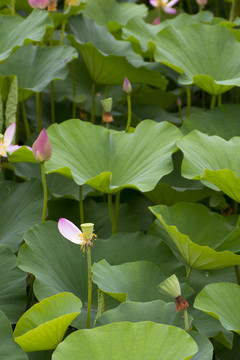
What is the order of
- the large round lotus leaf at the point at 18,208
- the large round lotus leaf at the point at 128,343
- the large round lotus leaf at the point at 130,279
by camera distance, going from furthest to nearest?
the large round lotus leaf at the point at 18,208 < the large round lotus leaf at the point at 130,279 < the large round lotus leaf at the point at 128,343

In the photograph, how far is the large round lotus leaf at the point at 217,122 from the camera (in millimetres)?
1669

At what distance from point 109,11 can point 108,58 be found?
667 millimetres

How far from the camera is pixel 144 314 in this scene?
3.32 ft

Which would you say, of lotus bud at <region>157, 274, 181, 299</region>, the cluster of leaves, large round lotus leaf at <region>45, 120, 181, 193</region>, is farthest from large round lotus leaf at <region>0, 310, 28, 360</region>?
large round lotus leaf at <region>45, 120, 181, 193</region>

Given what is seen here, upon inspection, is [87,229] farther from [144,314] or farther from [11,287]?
[11,287]

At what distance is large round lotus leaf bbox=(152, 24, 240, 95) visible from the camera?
1733 millimetres

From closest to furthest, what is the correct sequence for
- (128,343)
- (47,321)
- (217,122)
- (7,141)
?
(128,343)
(47,321)
(7,141)
(217,122)

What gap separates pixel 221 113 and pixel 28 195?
0.63 m

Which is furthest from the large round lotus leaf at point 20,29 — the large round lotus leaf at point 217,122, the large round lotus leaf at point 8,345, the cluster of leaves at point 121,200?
the large round lotus leaf at point 8,345

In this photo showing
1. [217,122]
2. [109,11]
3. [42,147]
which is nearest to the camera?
[42,147]

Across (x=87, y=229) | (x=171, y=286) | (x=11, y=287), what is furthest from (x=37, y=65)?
(x=171, y=286)

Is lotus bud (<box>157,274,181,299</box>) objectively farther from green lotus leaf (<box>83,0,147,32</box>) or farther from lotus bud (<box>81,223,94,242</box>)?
green lotus leaf (<box>83,0,147,32</box>)

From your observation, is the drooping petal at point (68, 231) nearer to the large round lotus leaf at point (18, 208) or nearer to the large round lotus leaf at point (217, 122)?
the large round lotus leaf at point (18, 208)

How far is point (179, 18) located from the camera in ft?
7.16
